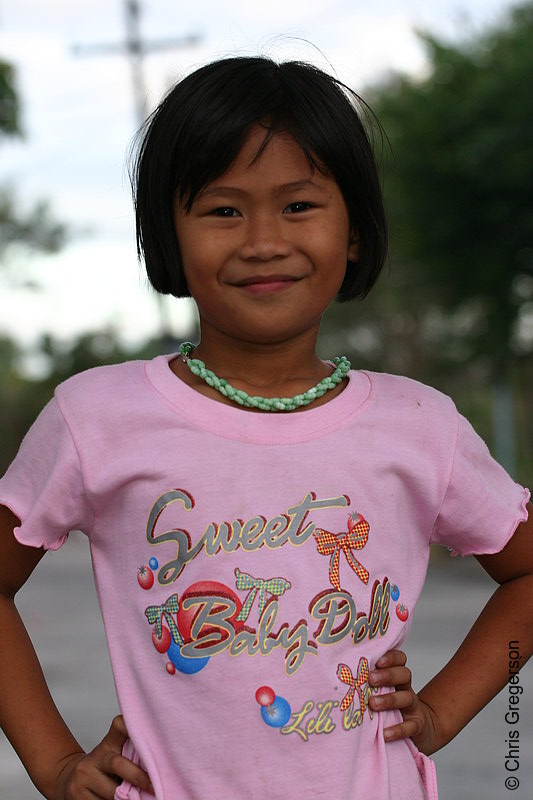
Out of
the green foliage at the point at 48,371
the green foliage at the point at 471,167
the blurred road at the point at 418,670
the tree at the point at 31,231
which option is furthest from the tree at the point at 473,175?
the green foliage at the point at 48,371

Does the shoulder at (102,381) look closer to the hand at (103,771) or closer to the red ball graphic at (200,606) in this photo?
the red ball graphic at (200,606)

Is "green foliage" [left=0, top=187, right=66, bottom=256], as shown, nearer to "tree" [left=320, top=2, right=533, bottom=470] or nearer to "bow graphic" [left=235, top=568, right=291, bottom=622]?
"tree" [left=320, top=2, right=533, bottom=470]

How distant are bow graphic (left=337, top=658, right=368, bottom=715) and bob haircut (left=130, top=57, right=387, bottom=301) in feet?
1.98

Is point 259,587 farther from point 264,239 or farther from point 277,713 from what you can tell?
point 264,239

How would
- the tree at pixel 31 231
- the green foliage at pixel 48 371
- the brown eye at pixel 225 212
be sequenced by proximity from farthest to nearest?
the green foliage at pixel 48 371
the tree at pixel 31 231
the brown eye at pixel 225 212

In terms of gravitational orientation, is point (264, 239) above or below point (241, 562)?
above

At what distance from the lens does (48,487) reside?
1749 mm

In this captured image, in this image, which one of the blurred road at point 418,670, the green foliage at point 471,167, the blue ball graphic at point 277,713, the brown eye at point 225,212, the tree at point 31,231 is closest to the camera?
the blue ball graphic at point 277,713

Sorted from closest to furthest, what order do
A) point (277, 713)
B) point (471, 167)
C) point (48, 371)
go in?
point (277, 713) → point (471, 167) → point (48, 371)

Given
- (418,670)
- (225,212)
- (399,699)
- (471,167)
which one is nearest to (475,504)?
(399,699)

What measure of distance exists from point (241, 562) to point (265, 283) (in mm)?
375

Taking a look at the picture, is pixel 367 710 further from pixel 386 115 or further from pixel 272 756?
pixel 386 115

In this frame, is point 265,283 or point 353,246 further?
point 353,246

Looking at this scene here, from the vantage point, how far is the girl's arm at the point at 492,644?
197 centimetres
